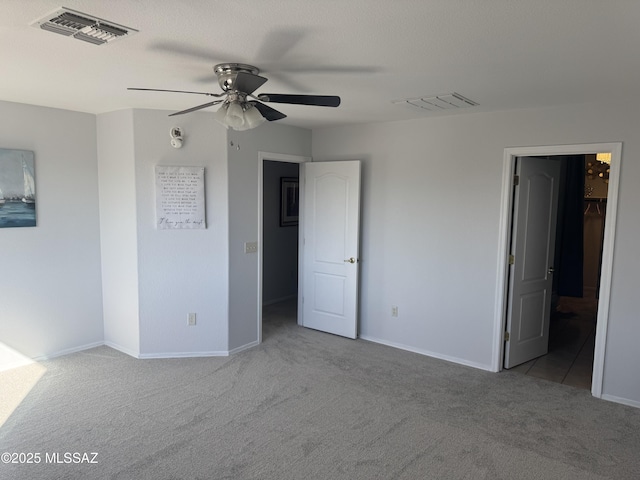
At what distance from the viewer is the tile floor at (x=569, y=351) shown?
13.6 ft

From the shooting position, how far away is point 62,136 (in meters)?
4.27

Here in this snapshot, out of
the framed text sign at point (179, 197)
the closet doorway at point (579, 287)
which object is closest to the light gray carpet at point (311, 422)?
the closet doorway at point (579, 287)

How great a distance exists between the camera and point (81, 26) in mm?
2082

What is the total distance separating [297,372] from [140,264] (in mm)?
1774

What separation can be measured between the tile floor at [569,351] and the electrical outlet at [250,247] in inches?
109

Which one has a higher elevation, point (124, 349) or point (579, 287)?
point (579, 287)

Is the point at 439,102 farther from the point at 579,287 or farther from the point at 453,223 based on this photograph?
the point at 579,287

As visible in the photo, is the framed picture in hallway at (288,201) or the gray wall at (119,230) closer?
the gray wall at (119,230)

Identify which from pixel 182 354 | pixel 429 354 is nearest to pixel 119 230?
pixel 182 354

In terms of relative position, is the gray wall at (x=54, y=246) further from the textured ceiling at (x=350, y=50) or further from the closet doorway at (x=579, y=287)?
the closet doorway at (x=579, y=287)

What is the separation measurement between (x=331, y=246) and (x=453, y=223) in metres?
1.42

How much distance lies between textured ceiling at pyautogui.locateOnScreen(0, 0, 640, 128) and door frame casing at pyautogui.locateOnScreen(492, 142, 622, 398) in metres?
0.40

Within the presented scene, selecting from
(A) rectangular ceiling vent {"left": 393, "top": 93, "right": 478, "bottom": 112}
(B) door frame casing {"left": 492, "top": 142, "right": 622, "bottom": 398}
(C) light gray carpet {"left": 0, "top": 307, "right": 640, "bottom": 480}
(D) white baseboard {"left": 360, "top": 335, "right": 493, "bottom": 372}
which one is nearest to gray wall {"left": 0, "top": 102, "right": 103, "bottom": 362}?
(C) light gray carpet {"left": 0, "top": 307, "right": 640, "bottom": 480}

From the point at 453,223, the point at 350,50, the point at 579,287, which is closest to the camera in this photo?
the point at 350,50
